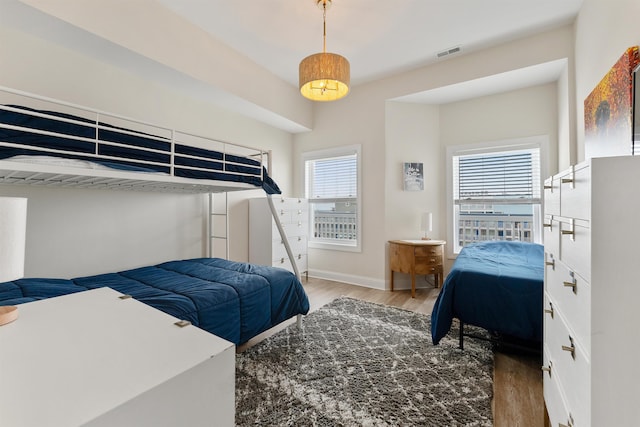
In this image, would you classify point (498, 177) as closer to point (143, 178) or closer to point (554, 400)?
point (554, 400)

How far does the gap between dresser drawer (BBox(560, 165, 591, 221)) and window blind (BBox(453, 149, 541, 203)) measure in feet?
9.42

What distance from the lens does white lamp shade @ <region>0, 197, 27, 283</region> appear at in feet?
2.25

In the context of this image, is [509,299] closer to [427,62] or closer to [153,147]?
[153,147]

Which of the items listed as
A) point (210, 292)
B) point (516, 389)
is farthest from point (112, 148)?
point (516, 389)

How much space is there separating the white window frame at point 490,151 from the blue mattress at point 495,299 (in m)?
1.53

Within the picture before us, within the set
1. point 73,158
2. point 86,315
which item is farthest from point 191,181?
point 86,315

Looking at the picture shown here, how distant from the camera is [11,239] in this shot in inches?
27.8

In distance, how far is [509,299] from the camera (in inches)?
70.8

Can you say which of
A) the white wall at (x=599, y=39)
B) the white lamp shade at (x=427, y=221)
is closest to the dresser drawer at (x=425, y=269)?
the white lamp shade at (x=427, y=221)

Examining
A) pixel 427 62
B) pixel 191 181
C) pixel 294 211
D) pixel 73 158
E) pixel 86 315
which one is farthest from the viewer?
pixel 294 211

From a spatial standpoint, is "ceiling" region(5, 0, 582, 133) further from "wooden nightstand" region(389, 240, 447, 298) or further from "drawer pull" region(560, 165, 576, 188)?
"drawer pull" region(560, 165, 576, 188)

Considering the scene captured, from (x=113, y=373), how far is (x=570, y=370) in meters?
1.30

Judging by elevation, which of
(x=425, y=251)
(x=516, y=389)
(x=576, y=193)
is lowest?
(x=516, y=389)

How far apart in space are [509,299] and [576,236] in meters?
1.13
